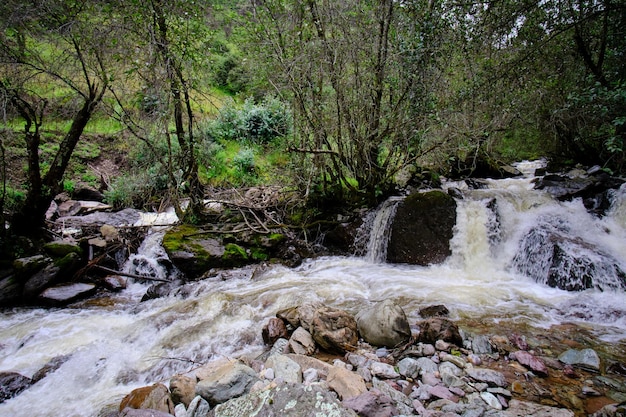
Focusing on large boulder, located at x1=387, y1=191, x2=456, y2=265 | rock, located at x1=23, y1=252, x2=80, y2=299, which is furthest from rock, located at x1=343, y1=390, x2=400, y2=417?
rock, located at x1=23, y1=252, x2=80, y2=299

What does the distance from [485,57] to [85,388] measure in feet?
A: 28.4

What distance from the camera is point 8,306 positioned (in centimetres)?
547

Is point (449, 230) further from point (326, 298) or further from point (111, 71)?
point (111, 71)

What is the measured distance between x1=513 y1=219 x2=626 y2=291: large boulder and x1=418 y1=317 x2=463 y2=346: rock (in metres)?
3.08

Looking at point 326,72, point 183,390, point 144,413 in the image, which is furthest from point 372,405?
point 326,72

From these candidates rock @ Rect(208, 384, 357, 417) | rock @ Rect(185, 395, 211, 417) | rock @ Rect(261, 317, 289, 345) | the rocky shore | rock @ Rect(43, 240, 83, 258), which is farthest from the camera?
rock @ Rect(43, 240, 83, 258)

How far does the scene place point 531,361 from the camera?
3.05 m

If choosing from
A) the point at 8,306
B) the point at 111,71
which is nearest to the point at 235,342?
the point at 8,306

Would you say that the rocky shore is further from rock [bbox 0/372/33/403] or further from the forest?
the forest

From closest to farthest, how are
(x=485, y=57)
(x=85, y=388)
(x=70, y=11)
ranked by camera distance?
(x=85, y=388) < (x=70, y=11) < (x=485, y=57)

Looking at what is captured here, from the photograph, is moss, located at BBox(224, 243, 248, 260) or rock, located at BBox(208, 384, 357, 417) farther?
moss, located at BBox(224, 243, 248, 260)

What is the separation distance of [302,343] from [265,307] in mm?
1514

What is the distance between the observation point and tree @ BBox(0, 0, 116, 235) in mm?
5457

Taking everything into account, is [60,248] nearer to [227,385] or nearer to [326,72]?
→ [227,385]
